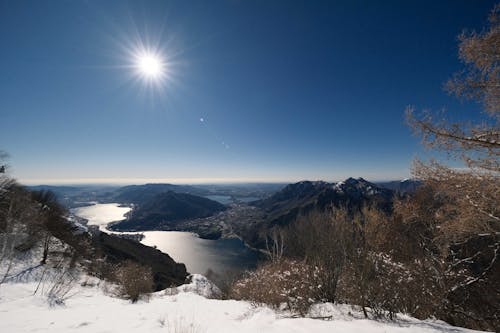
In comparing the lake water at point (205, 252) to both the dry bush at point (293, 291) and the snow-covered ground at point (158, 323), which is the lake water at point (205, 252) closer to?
the dry bush at point (293, 291)

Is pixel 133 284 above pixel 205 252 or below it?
above

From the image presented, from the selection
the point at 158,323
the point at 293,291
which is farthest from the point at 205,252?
the point at 158,323

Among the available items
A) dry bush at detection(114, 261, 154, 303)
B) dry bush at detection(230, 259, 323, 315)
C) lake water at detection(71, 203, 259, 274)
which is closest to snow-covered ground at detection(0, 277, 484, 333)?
dry bush at detection(230, 259, 323, 315)

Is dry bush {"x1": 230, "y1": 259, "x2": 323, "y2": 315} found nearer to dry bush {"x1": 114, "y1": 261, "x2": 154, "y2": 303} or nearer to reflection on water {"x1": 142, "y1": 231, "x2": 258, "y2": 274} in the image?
dry bush {"x1": 114, "y1": 261, "x2": 154, "y2": 303}

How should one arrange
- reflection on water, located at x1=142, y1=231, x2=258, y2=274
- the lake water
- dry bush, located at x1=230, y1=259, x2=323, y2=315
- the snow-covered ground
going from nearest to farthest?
the snow-covered ground → dry bush, located at x1=230, y1=259, x2=323, y2=315 → the lake water → reflection on water, located at x1=142, y1=231, x2=258, y2=274

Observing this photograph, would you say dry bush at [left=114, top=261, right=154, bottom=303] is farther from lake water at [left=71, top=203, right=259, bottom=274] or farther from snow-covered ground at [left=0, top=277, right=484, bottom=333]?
lake water at [left=71, top=203, right=259, bottom=274]

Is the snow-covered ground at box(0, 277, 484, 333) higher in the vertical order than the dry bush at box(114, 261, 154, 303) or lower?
higher

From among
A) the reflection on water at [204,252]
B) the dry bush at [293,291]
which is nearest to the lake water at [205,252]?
the reflection on water at [204,252]

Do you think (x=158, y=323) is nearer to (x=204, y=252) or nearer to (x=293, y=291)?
(x=293, y=291)

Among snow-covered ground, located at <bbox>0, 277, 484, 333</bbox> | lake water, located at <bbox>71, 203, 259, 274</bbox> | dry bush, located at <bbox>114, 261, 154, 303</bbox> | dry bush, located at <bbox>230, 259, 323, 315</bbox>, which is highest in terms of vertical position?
snow-covered ground, located at <bbox>0, 277, 484, 333</bbox>

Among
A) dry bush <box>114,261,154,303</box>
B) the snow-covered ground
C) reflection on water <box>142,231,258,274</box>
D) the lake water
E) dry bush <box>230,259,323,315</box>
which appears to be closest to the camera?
the snow-covered ground

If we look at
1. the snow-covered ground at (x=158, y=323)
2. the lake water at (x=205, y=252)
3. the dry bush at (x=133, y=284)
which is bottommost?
the lake water at (x=205, y=252)

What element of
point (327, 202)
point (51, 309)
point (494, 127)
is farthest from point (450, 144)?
point (327, 202)

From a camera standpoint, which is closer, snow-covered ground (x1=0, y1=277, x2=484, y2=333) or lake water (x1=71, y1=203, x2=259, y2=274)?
snow-covered ground (x1=0, y1=277, x2=484, y2=333)
